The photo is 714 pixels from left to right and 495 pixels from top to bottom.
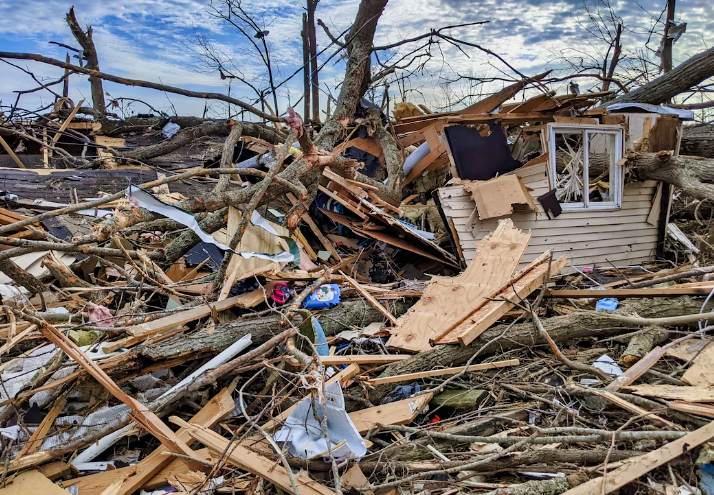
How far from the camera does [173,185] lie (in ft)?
29.4

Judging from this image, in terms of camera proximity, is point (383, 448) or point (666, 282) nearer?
point (383, 448)

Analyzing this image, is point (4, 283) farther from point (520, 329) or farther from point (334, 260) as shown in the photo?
point (520, 329)

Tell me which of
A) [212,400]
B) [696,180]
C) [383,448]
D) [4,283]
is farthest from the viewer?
[696,180]

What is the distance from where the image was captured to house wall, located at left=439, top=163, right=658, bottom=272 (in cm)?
686

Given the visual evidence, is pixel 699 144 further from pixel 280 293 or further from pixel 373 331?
pixel 280 293

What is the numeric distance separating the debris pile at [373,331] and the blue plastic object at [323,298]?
2 centimetres

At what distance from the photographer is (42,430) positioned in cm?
312

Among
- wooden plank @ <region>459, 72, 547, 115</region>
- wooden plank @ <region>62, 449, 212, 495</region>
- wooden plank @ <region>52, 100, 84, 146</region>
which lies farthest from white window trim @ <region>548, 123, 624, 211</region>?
wooden plank @ <region>52, 100, 84, 146</region>

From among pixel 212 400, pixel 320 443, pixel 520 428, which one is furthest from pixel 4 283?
pixel 520 428

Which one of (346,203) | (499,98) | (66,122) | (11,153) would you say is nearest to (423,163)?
(499,98)

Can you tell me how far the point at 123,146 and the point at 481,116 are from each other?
8603 millimetres

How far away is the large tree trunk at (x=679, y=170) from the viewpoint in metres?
6.36

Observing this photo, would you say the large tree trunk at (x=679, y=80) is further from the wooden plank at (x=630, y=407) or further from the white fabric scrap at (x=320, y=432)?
the white fabric scrap at (x=320, y=432)

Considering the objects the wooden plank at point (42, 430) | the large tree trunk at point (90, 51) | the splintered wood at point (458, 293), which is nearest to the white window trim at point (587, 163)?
the splintered wood at point (458, 293)
